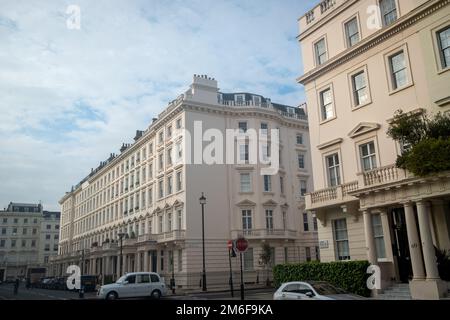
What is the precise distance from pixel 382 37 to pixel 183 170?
28.2 meters

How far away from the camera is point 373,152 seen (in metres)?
21.9

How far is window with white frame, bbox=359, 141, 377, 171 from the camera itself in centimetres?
2177

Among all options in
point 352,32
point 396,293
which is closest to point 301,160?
point 352,32

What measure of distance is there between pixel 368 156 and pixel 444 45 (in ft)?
21.4

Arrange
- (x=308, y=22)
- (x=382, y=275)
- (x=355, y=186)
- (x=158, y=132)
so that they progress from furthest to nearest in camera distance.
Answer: (x=158, y=132)
(x=308, y=22)
(x=355, y=186)
(x=382, y=275)

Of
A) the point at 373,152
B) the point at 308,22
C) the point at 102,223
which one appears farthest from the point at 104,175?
the point at 373,152

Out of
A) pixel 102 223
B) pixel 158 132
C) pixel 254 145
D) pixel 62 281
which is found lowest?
pixel 62 281

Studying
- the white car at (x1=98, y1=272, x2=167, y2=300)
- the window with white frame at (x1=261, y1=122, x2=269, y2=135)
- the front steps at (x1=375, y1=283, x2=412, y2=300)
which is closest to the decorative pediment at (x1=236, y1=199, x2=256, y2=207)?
the window with white frame at (x1=261, y1=122, x2=269, y2=135)

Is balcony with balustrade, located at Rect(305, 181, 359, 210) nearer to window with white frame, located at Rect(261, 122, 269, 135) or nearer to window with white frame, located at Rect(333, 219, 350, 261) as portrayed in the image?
window with white frame, located at Rect(333, 219, 350, 261)

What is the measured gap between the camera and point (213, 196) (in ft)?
151

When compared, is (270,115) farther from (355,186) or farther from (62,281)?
(62,281)

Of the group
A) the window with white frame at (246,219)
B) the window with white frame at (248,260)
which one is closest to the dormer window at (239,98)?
the window with white frame at (246,219)

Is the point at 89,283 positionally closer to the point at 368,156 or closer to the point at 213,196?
the point at 213,196

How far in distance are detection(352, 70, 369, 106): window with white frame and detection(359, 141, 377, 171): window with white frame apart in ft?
8.05
